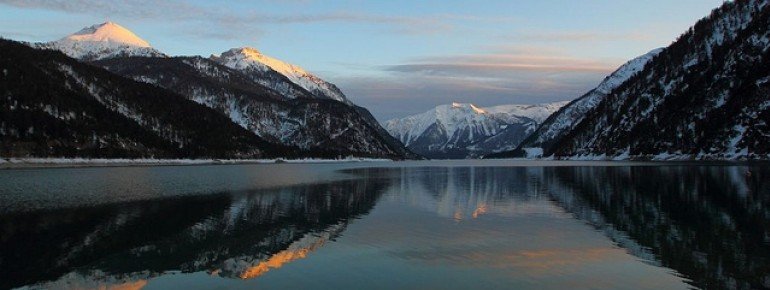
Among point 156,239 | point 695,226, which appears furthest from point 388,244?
point 695,226

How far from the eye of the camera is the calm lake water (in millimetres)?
24406

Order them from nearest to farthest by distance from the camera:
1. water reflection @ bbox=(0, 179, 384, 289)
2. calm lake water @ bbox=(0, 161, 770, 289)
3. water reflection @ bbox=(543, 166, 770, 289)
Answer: calm lake water @ bbox=(0, 161, 770, 289), water reflection @ bbox=(543, 166, 770, 289), water reflection @ bbox=(0, 179, 384, 289)

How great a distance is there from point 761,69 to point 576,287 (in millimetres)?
210821

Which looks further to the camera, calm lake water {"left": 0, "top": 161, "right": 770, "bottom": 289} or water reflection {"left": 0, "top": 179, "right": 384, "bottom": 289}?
water reflection {"left": 0, "top": 179, "right": 384, "bottom": 289}

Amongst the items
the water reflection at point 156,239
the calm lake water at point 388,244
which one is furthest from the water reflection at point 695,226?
the water reflection at point 156,239

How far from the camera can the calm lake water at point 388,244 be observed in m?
24.4

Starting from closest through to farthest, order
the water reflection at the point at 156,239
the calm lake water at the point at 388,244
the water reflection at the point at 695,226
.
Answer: the calm lake water at the point at 388,244, the water reflection at the point at 695,226, the water reflection at the point at 156,239

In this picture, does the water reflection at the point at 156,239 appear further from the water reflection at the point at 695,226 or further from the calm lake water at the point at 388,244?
the water reflection at the point at 695,226

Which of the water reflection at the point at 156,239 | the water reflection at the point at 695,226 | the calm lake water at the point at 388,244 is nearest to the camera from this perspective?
the calm lake water at the point at 388,244

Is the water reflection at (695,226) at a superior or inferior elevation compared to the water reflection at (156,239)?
superior

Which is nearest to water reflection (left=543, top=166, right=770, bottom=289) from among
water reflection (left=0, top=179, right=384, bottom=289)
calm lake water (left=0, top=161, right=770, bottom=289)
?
calm lake water (left=0, top=161, right=770, bottom=289)

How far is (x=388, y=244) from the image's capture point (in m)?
33.8

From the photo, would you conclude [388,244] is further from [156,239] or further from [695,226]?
[695,226]

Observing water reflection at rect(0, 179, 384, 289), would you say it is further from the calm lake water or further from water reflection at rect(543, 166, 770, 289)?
water reflection at rect(543, 166, 770, 289)
